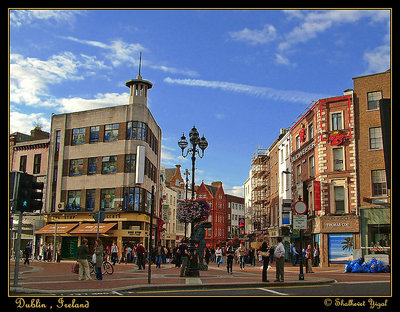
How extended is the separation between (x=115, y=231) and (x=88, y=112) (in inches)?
493

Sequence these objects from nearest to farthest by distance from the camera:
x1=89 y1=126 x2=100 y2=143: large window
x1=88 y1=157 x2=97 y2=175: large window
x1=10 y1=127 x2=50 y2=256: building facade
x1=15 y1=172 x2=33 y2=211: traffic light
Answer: x1=15 y1=172 x2=33 y2=211: traffic light < x1=88 y1=157 x2=97 y2=175: large window < x1=89 y1=126 x2=100 y2=143: large window < x1=10 y1=127 x2=50 y2=256: building facade

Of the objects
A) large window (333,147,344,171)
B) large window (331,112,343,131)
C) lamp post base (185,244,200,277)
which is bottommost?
lamp post base (185,244,200,277)

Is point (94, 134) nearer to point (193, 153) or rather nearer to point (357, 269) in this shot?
point (193, 153)

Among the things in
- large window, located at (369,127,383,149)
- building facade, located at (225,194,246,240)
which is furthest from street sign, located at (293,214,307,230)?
building facade, located at (225,194,246,240)

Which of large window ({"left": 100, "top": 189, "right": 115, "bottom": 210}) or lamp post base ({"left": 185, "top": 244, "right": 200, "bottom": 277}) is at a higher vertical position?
large window ({"left": 100, "top": 189, "right": 115, "bottom": 210})

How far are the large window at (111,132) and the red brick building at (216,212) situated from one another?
62.0 m

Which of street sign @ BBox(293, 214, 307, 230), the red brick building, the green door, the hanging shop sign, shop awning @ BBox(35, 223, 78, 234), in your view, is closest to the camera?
street sign @ BBox(293, 214, 307, 230)

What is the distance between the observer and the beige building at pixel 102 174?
4028cm

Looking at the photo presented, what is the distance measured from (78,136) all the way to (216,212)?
64.4 metres

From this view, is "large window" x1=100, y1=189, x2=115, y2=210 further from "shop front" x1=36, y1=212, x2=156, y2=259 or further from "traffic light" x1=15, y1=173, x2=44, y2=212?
"traffic light" x1=15, y1=173, x2=44, y2=212

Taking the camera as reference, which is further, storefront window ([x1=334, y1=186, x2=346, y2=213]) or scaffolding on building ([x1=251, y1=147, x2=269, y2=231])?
scaffolding on building ([x1=251, y1=147, x2=269, y2=231])

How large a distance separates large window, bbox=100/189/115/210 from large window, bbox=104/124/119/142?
500 centimetres

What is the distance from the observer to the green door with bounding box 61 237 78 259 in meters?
41.3
